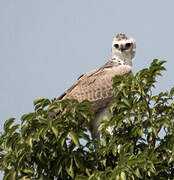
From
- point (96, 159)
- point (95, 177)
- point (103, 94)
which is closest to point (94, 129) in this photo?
point (103, 94)

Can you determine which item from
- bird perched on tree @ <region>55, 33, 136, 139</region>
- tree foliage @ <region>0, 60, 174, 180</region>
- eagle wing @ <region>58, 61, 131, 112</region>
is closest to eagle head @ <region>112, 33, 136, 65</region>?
bird perched on tree @ <region>55, 33, 136, 139</region>

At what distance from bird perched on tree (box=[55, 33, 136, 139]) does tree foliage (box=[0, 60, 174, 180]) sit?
9.92 feet

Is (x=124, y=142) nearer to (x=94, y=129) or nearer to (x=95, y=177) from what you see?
(x=95, y=177)

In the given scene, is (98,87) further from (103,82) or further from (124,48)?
(124,48)

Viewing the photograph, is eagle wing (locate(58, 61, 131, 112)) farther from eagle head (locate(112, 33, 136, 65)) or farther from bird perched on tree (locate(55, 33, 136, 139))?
eagle head (locate(112, 33, 136, 65))

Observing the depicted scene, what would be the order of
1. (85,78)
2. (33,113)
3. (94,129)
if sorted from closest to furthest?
(33,113) < (94,129) < (85,78)

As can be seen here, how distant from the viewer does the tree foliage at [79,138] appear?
754 centimetres

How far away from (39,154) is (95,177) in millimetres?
1045

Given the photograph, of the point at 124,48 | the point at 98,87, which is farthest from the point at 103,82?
the point at 124,48

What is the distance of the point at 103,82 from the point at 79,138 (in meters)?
4.22

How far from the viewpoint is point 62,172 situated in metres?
7.71

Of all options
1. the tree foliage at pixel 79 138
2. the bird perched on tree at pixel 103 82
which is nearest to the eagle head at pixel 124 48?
the bird perched on tree at pixel 103 82

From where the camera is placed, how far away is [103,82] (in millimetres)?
11703

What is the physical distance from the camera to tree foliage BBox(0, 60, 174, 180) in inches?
297
